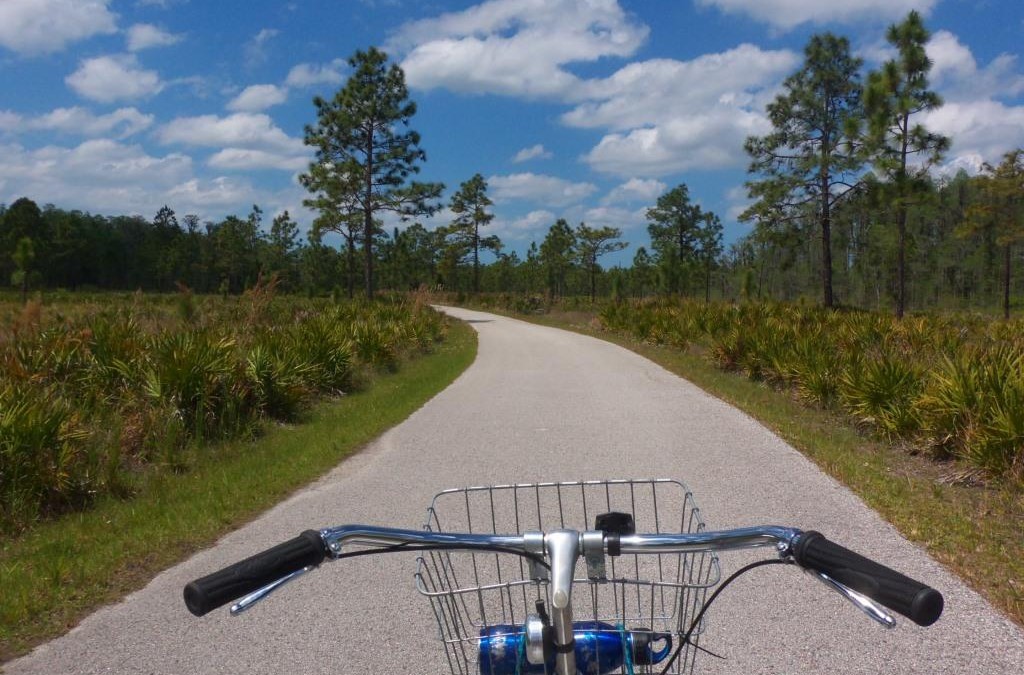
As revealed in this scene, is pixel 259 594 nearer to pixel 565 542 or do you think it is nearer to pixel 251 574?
pixel 251 574

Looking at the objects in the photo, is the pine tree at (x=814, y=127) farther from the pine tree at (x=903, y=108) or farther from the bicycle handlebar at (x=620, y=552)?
the bicycle handlebar at (x=620, y=552)

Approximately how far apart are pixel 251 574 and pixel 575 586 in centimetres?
313

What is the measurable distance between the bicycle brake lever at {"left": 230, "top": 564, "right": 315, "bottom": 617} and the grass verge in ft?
13.2

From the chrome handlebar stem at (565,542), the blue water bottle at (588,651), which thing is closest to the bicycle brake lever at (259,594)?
the chrome handlebar stem at (565,542)

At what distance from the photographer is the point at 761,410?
11.5 meters

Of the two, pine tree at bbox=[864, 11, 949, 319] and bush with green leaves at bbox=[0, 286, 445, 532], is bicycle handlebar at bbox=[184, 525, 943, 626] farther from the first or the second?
pine tree at bbox=[864, 11, 949, 319]

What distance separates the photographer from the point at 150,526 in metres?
6.18

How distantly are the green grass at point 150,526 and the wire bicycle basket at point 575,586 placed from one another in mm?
1870

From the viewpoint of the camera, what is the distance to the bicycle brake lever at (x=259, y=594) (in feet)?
5.62

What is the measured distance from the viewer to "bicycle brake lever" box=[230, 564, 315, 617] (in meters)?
1.71

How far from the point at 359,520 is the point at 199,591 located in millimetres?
4822

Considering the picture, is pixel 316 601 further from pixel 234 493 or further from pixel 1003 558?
pixel 1003 558

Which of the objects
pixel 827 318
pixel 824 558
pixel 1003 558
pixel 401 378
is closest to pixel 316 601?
pixel 824 558

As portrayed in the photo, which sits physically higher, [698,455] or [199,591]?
[199,591]
